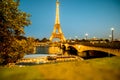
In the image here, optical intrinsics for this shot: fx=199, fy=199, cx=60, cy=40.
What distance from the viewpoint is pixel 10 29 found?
1619 cm

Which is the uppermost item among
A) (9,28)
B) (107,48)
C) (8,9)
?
(8,9)

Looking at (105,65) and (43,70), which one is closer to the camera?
(43,70)

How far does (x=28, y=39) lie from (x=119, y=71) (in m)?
12.2

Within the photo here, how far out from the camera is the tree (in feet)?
49.7

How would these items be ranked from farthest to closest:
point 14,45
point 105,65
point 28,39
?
point 28,39
point 14,45
point 105,65

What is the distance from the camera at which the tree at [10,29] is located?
15.1 m

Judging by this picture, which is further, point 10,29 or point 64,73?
point 10,29

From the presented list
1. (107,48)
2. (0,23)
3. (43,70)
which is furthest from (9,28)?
(107,48)

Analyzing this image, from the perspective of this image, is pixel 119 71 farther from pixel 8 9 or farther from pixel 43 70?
pixel 8 9

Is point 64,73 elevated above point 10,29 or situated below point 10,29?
below

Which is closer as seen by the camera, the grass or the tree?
the grass

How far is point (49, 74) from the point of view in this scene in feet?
18.6

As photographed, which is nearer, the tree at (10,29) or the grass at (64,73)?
the grass at (64,73)

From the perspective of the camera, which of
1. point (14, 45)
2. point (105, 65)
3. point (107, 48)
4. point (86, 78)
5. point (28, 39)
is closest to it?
point (86, 78)
